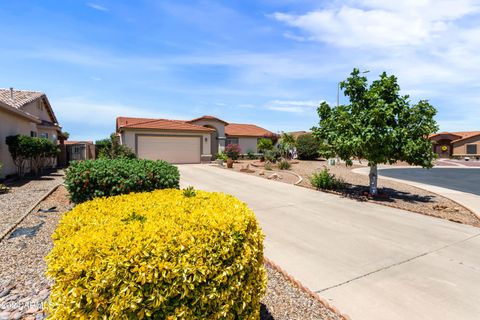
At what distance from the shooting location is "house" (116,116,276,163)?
24.0 m

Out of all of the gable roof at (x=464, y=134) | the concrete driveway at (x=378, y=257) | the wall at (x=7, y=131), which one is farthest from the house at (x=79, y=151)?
the gable roof at (x=464, y=134)

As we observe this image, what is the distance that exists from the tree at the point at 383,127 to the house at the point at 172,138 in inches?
672

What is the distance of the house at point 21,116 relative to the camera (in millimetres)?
13242

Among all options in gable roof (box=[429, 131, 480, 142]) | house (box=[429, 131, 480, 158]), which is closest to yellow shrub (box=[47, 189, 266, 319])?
house (box=[429, 131, 480, 158])

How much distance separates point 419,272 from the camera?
193 inches

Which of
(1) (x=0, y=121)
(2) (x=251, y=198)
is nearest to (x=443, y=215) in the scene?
(2) (x=251, y=198)

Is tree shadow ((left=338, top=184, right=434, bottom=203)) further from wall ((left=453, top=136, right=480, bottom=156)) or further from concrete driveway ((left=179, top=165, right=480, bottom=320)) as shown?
wall ((left=453, top=136, right=480, bottom=156))

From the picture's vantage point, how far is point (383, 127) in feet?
34.6

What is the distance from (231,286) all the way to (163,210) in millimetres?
1202

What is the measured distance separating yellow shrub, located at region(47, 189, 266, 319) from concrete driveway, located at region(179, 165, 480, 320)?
1944mm

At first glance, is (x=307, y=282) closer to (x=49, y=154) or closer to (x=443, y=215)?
(x=443, y=215)

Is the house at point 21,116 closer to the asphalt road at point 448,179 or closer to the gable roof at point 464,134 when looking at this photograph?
the asphalt road at point 448,179

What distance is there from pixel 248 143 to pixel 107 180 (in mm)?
28619

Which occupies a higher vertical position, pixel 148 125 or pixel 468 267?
pixel 148 125
